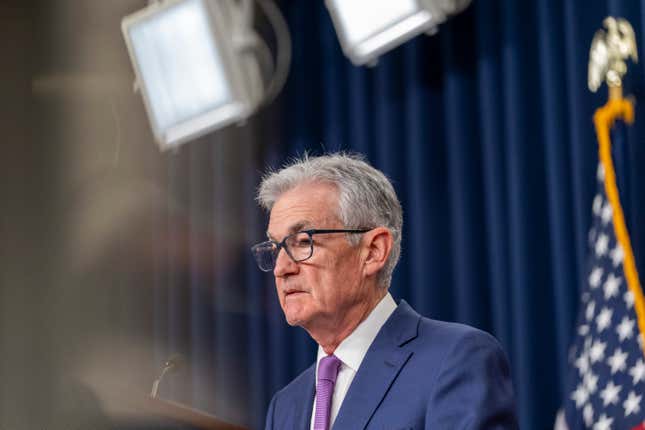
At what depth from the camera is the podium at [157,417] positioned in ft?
6.35

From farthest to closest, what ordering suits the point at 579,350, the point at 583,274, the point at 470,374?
the point at 583,274
the point at 579,350
the point at 470,374

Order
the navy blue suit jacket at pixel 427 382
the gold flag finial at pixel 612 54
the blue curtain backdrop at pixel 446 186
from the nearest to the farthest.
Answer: the navy blue suit jacket at pixel 427 382 → the gold flag finial at pixel 612 54 → the blue curtain backdrop at pixel 446 186

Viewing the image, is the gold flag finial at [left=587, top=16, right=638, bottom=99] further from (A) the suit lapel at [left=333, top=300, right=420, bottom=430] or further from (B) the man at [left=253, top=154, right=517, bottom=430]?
(A) the suit lapel at [left=333, top=300, right=420, bottom=430]

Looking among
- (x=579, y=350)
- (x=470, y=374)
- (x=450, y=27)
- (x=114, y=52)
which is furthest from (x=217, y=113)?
(x=470, y=374)

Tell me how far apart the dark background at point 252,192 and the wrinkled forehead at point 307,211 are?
1.57 metres

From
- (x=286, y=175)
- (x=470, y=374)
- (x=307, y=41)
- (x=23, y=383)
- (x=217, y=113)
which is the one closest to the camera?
(x=470, y=374)

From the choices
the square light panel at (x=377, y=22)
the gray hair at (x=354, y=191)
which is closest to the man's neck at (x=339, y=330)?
the gray hair at (x=354, y=191)

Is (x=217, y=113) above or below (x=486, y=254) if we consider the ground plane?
above

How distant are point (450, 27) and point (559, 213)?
962 millimetres

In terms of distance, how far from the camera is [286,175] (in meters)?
2.31

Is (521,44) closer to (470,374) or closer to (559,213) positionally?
(559,213)

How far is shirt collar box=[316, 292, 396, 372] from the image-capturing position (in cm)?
218

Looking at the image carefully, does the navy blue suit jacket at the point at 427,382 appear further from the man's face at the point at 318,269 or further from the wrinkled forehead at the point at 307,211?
Answer: the wrinkled forehead at the point at 307,211

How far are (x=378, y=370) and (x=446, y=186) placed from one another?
87.0 inches
